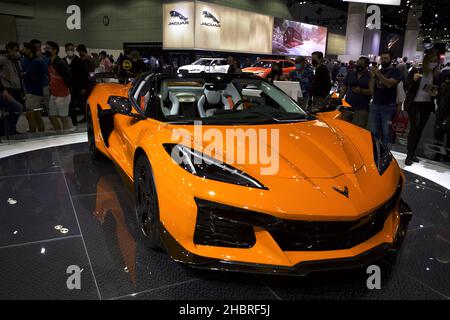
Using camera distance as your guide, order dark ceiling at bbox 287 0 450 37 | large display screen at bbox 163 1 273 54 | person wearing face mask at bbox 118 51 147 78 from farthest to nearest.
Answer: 1. dark ceiling at bbox 287 0 450 37
2. large display screen at bbox 163 1 273 54
3. person wearing face mask at bbox 118 51 147 78

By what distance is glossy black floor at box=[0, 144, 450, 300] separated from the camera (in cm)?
222

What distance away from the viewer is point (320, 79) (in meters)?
6.73

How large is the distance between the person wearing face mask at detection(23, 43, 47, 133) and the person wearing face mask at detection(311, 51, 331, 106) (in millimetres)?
4544

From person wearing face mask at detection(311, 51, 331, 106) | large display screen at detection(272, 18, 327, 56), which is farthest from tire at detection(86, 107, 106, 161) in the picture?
large display screen at detection(272, 18, 327, 56)

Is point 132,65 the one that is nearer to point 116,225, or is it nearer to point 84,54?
point 84,54

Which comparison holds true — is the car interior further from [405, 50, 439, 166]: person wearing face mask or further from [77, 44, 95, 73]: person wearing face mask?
[77, 44, 95, 73]: person wearing face mask

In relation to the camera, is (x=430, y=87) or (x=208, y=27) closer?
(x=430, y=87)

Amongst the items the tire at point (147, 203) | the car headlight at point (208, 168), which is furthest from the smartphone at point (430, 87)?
the tire at point (147, 203)

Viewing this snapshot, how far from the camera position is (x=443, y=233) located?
10.1 feet

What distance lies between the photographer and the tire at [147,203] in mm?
2378

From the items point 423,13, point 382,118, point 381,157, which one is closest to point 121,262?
point 381,157

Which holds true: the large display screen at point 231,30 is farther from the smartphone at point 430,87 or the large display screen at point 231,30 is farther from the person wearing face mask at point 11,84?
the smartphone at point 430,87

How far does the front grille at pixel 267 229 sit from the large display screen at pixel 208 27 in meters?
17.1

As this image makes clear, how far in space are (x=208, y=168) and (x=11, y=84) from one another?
5.17 m
